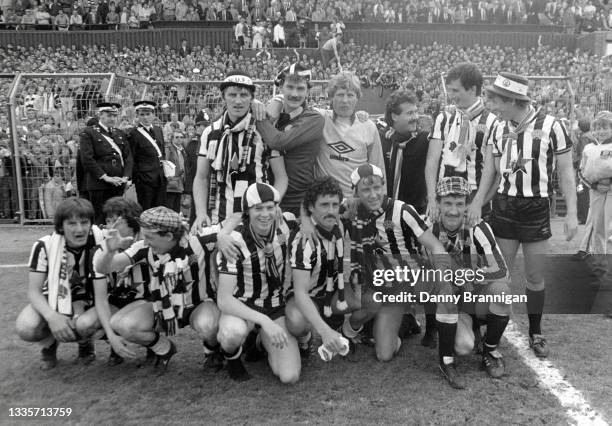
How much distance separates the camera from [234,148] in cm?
404

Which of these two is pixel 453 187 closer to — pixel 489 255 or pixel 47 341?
pixel 489 255

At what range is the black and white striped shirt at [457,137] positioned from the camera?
4.40 meters

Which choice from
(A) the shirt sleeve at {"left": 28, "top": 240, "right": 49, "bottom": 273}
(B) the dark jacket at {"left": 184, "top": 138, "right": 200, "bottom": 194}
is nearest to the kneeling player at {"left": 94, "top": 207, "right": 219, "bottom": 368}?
(A) the shirt sleeve at {"left": 28, "top": 240, "right": 49, "bottom": 273}

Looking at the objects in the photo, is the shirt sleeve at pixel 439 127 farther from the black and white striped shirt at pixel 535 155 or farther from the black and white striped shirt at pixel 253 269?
the black and white striped shirt at pixel 253 269

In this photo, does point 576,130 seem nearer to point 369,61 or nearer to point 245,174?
point 245,174

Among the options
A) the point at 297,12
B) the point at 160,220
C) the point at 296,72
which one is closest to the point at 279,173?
the point at 296,72

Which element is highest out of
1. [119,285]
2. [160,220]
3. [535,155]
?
[535,155]

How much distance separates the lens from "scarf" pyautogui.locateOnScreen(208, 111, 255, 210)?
13.2ft

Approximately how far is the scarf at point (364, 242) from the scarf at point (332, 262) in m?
0.19

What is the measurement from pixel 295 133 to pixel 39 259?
202cm

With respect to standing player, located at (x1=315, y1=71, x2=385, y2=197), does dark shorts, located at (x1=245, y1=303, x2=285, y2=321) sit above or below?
below

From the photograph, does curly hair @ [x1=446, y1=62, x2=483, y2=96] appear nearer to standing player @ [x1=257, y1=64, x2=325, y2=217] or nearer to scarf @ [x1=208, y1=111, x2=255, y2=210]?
standing player @ [x1=257, y1=64, x2=325, y2=217]

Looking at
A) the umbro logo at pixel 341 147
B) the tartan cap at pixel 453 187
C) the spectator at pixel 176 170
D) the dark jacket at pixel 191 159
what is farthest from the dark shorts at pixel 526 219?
the spectator at pixel 176 170

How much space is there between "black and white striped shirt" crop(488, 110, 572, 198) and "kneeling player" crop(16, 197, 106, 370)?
120 inches
